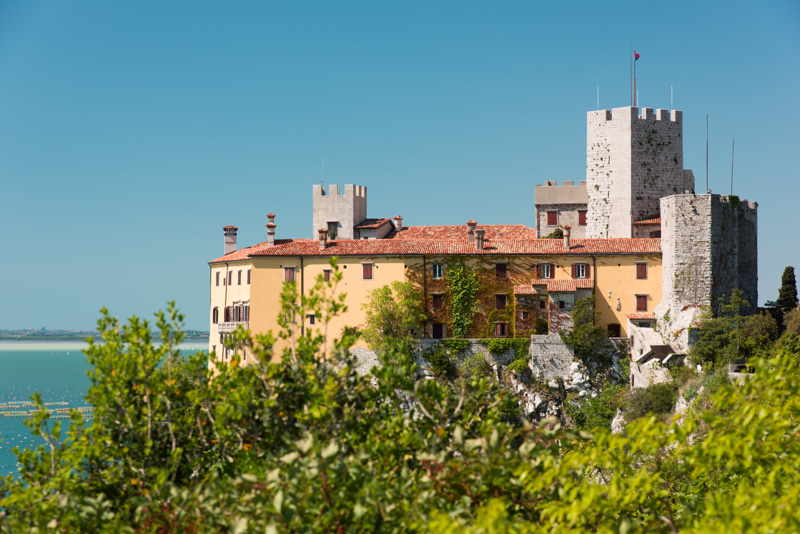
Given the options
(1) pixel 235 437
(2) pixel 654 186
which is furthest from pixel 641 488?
(2) pixel 654 186

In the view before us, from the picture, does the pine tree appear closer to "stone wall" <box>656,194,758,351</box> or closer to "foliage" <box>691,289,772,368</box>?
"stone wall" <box>656,194,758,351</box>

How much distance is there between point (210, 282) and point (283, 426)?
49.3 metres

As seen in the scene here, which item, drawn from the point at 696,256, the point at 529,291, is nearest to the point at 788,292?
the point at 696,256

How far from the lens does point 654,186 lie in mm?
52344

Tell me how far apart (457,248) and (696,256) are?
14.8 metres

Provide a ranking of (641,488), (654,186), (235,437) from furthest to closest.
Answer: (654,186), (235,437), (641,488)

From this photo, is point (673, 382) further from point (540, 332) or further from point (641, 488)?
point (641, 488)

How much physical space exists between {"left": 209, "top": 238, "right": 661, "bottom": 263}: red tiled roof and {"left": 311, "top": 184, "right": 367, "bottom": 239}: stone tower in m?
9.63

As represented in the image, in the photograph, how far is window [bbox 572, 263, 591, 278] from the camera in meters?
47.3

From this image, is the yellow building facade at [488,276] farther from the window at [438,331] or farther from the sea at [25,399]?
the sea at [25,399]

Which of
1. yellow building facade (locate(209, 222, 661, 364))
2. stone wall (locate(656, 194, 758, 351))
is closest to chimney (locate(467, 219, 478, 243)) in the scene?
yellow building facade (locate(209, 222, 661, 364))

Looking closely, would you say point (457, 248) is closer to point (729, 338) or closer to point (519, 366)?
point (519, 366)

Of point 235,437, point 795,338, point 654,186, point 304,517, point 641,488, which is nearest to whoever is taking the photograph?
point 304,517

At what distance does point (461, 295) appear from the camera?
4803 centimetres
